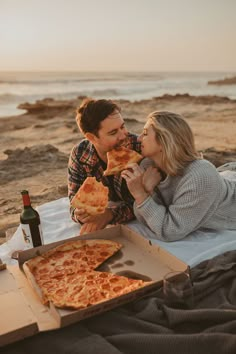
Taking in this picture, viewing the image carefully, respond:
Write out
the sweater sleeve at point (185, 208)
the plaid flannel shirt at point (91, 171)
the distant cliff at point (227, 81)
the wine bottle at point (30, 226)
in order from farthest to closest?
the distant cliff at point (227, 81), the plaid flannel shirt at point (91, 171), the sweater sleeve at point (185, 208), the wine bottle at point (30, 226)

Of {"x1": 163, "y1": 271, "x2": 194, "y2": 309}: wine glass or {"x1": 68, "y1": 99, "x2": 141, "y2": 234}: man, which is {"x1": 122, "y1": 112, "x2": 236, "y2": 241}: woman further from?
{"x1": 163, "y1": 271, "x2": 194, "y2": 309}: wine glass

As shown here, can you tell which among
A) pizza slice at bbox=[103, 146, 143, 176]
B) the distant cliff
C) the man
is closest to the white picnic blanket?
the man

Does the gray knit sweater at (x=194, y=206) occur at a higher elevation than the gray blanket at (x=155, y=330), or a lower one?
higher

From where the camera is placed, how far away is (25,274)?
7.72ft

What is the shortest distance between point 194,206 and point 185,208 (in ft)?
0.24

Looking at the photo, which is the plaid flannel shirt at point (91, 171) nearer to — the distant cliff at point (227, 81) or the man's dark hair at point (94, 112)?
the man's dark hair at point (94, 112)

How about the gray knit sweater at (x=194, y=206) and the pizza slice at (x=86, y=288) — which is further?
the gray knit sweater at (x=194, y=206)

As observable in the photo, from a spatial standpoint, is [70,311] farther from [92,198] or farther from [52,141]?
[52,141]

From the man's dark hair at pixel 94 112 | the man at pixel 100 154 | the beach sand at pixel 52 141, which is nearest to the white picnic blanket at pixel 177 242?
the man at pixel 100 154

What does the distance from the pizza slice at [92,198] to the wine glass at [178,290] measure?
1.21 meters

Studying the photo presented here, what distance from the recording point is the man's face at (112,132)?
138 inches

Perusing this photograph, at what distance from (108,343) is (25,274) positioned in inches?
31.5

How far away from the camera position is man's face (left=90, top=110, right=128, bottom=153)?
3.51 metres

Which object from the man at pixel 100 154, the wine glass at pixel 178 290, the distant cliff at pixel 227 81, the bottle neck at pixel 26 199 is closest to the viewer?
the wine glass at pixel 178 290
